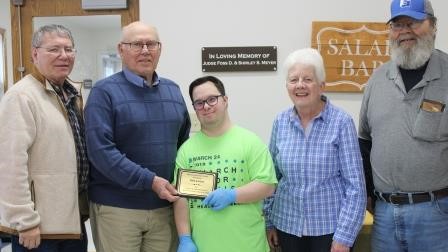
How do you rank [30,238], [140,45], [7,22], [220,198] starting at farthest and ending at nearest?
[7,22]
[140,45]
[30,238]
[220,198]

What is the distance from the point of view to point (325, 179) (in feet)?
4.99

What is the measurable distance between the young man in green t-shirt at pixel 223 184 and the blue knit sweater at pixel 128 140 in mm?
141

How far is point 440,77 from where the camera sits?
5.13ft

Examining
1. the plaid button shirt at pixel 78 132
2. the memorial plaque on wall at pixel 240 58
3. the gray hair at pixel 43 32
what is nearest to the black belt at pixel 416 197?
the plaid button shirt at pixel 78 132

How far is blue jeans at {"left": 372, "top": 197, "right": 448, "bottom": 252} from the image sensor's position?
1.54 meters

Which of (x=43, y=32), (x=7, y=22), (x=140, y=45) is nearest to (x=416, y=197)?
(x=140, y=45)

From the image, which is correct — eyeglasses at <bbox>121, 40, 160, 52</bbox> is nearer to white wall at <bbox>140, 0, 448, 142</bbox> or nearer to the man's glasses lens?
the man's glasses lens

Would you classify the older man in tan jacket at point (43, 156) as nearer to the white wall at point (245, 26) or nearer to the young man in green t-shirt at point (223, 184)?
the young man in green t-shirt at point (223, 184)

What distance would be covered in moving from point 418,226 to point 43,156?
1.48 meters

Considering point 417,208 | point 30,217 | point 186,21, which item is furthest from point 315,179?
point 186,21

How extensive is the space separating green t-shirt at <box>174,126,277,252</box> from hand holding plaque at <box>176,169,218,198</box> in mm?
40

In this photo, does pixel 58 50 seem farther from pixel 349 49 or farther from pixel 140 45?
pixel 349 49

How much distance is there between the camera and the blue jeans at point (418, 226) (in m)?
1.54

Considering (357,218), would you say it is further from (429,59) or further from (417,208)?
(429,59)
